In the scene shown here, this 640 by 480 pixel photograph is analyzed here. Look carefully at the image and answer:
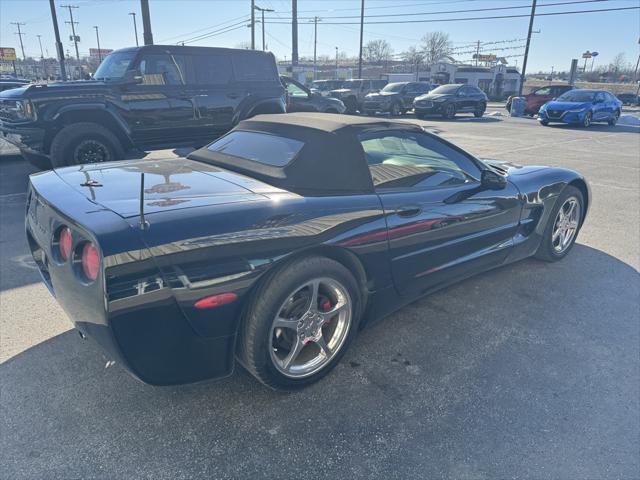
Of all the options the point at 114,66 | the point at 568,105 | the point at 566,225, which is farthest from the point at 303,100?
the point at 568,105

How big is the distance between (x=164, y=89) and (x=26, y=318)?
5.20 meters

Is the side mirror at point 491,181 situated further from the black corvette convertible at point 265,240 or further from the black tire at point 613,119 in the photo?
the black tire at point 613,119

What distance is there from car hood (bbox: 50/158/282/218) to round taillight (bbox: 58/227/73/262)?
198mm

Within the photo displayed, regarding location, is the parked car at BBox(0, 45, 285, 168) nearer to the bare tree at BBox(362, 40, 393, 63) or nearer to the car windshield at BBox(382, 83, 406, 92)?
the car windshield at BBox(382, 83, 406, 92)

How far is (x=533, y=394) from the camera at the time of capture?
2.48 m

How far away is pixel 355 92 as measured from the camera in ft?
77.0

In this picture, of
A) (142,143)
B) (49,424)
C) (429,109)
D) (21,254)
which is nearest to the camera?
(49,424)

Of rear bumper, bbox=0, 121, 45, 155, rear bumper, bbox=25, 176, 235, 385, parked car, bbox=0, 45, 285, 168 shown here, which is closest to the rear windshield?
rear bumper, bbox=25, 176, 235, 385

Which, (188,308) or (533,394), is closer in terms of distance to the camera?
(188,308)

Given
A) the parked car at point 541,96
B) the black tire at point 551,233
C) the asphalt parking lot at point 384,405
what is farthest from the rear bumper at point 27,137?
the parked car at point 541,96

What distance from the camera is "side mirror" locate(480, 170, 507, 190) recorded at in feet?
10.8

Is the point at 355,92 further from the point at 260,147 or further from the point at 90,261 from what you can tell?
the point at 90,261

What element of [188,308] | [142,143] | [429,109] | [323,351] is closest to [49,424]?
[188,308]

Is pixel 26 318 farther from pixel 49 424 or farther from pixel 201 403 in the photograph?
pixel 201 403
